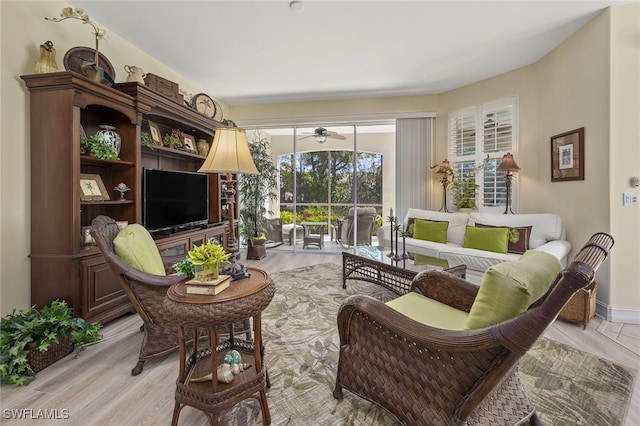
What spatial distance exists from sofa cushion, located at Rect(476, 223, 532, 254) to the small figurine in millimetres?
4785

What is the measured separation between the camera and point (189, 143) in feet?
13.5

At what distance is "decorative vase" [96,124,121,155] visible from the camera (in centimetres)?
270

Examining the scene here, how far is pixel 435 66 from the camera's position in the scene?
3.94m

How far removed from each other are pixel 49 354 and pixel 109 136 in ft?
6.15

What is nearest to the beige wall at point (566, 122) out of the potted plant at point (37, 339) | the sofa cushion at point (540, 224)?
the sofa cushion at point (540, 224)

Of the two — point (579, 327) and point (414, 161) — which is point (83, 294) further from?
point (414, 161)

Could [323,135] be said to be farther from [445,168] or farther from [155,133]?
[155,133]

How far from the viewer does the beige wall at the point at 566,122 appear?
226 cm

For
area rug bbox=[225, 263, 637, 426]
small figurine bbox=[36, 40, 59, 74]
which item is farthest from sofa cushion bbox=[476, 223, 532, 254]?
small figurine bbox=[36, 40, 59, 74]

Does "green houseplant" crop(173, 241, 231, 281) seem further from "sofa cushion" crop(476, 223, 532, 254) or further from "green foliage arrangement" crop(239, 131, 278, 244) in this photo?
"green foliage arrangement" crop(239, 131, 278, 244)

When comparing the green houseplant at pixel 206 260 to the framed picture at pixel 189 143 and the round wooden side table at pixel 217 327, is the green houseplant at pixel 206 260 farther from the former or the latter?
the framed picture at pixel 189 143

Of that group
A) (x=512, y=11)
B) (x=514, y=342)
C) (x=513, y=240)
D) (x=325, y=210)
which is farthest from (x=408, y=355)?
(x=325, y=210)

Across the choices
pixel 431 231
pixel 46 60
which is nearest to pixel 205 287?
pixel 46 60

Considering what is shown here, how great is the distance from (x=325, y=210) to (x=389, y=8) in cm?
377
